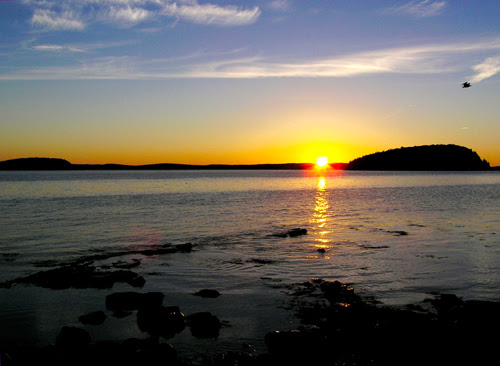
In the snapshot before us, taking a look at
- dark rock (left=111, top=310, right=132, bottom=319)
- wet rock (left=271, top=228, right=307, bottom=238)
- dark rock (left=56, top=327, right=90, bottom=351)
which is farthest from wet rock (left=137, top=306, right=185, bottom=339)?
wet rock (left=271, top=228, right=307, bottom=238)

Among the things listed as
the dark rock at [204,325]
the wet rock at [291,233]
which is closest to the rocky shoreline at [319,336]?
the dark rock at [204,325]

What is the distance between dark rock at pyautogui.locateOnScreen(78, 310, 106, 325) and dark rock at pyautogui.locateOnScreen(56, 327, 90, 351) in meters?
2.09

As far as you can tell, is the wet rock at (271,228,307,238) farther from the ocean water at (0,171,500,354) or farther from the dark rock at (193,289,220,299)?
Answer: the dark rock at (193,289,220,299)

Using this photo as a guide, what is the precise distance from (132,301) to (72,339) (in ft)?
13.1

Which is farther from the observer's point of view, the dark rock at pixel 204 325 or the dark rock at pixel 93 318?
the dark rock at pixel 93 318

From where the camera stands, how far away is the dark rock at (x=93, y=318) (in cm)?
1475

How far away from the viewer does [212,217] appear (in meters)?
49.1

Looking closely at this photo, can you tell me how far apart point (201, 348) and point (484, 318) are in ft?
29.9

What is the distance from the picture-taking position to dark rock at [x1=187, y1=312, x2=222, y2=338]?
44.3ft

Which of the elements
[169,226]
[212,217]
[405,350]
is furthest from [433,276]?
[212,217]

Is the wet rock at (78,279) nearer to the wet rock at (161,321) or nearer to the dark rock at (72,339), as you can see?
the wet rock at (161,321)

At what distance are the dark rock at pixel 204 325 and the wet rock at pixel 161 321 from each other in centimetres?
39

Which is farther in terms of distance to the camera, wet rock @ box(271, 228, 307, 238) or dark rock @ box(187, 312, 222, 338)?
wet rock @ box(271, 228, 307, 238)

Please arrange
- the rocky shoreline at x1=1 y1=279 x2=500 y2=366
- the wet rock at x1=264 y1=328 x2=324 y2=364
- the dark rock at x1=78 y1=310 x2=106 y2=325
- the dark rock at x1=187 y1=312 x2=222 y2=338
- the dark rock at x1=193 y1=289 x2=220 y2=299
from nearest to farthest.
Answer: the rocky shoreline at x1=1 y1=279 x2=500 y2=366 < the wet rock at x1=264 y1=328 x2=324 y2=364 < the dark rock at x1=187 y1=312 x2=222 y2=338 < the dark rock at x1=78 y1=310 x2=106 y2=325 < the dark rock at x1=193 y1=289 x2=220 y2=299
